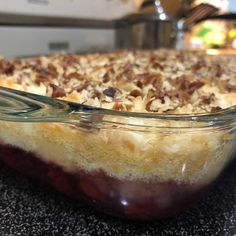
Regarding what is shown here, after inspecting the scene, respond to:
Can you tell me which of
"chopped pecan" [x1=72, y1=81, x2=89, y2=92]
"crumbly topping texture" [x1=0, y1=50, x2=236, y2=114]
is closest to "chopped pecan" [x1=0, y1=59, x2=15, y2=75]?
"crumbly topping texture" [x1=0, y1=50, x2=236, y2=114]

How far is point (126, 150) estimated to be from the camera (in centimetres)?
35

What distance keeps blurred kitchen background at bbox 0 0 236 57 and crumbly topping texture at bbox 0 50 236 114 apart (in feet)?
0.81

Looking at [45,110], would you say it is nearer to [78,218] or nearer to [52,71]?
[78,218]

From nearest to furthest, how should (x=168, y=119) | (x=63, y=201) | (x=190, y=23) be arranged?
(x=168, y=119) → (x=63, y=201) → (x=190, y=23)

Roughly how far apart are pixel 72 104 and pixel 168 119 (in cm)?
8

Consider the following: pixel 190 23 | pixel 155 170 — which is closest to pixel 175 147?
pixel 155 170

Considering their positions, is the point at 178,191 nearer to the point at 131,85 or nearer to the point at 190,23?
the point at 131,85

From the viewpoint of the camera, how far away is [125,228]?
1.34 feet

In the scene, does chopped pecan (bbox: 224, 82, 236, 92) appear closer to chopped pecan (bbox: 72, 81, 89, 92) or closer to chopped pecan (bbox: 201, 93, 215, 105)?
chopped pecan (bbox: 201, 93, 215, 105)

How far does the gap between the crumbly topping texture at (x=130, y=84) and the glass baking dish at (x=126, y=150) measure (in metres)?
0.06

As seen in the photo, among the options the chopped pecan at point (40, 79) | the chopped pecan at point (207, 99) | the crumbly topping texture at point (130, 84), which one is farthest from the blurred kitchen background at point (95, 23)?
the chopped pecan at point (207, 99)

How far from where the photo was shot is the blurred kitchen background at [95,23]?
1.02m

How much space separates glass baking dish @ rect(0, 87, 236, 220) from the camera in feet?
1.11

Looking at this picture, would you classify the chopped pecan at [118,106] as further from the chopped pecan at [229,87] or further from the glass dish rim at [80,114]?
the chopped pecan at [229,87]
